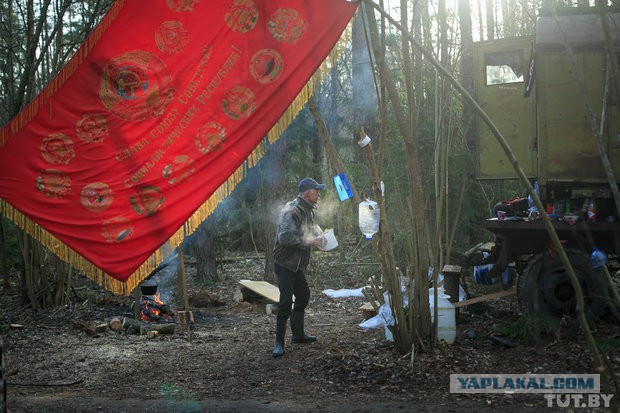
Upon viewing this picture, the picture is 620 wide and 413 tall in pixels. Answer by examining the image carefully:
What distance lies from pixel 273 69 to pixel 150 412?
124 inches

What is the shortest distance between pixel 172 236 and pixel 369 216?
7.20ft

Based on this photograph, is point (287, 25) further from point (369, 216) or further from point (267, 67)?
point (369, 216)

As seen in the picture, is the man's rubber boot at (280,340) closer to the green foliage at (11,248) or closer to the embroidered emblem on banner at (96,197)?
the embroidered emblem on banner at (96,197)

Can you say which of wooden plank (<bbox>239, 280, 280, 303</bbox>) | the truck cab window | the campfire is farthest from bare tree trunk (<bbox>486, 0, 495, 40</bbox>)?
the campfire

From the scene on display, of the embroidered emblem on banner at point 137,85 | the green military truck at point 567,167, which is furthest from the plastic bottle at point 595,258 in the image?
the embroidered emblem on banner at point 137,85

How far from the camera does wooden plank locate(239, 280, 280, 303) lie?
37.9 feet

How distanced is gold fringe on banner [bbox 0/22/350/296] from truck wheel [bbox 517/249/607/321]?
3.83 metres

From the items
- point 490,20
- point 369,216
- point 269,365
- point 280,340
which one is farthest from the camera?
point 490,20

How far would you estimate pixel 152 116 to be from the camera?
5.45 metres

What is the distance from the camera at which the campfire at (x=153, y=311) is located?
33.6 ft

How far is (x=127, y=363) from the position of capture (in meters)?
7.80

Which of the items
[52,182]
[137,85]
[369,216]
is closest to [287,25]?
[137,85]

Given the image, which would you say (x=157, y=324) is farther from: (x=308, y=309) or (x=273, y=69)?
(x=273, y=69)

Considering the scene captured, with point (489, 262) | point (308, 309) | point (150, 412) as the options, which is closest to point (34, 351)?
point (150, 412)
